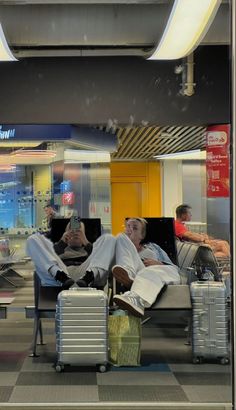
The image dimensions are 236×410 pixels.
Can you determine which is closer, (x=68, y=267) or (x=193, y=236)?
(x=68, y=267)

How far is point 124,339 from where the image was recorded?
13.5 feet

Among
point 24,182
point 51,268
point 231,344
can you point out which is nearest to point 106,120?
point 24,182

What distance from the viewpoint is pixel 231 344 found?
7.89ft

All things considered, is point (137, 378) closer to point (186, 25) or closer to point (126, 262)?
point (126, 262)

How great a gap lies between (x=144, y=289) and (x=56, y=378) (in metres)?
0.86

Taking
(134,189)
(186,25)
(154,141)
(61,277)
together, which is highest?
(186,25)

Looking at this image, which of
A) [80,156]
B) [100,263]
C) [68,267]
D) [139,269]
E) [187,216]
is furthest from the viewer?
[80,156]

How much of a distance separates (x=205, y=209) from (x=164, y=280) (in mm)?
2217

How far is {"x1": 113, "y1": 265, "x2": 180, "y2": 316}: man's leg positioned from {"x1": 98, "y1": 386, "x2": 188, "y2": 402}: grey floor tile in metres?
0.56

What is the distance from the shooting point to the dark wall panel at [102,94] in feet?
19.4

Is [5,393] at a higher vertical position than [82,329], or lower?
lower

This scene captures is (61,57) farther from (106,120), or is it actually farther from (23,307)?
(23,307)

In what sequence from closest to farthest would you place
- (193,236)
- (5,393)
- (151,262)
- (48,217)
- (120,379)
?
(5,393) → (120,379) → (151,262) → (193,236) → (48,217)

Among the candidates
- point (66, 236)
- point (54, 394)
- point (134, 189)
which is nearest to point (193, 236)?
point (134, 189)
